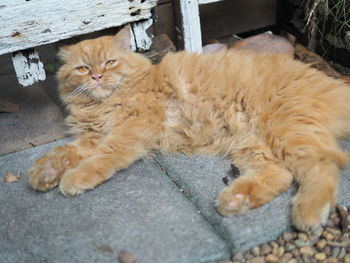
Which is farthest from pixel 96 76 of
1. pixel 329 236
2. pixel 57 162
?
pixel 329 236

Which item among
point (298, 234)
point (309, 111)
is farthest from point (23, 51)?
point (298, 234)

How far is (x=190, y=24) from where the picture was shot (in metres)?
2.99

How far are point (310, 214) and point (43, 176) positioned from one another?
1309mm

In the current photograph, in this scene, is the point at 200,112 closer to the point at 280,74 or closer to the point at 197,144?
the point at 197,144

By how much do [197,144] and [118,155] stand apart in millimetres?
458

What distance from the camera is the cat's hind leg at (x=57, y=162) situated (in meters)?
2.26

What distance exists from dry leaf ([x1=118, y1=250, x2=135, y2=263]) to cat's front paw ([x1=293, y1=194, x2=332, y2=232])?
2.33 ft

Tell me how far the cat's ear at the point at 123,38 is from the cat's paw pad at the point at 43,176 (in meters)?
0.79

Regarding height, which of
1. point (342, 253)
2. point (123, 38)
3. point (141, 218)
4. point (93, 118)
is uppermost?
point (123, 38)

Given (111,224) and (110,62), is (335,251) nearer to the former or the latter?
(111,224)

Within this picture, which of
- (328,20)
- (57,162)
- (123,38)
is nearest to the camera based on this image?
(57,162)

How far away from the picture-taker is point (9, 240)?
1.99 metres

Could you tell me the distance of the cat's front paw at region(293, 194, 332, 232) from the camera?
6.06 feet

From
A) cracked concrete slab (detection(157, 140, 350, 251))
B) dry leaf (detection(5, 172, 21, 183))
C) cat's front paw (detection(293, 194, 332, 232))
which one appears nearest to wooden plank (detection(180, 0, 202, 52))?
cracked concrete slab (detection(157, 140, 350, 251))
